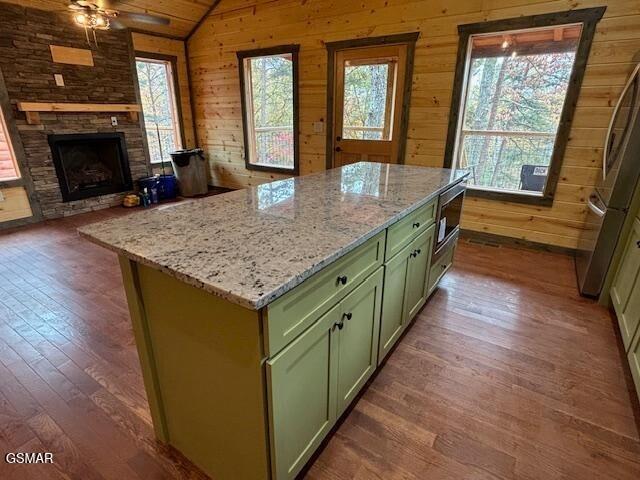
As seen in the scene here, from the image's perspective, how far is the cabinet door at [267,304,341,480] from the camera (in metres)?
0.96

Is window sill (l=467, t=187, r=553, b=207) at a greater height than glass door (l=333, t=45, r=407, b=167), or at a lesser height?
lesser

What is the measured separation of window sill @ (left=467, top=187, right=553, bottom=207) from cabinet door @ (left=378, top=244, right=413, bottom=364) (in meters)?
2.30

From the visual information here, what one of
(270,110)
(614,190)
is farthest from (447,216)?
(270,110)

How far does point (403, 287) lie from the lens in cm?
180

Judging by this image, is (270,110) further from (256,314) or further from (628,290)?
(256,314)

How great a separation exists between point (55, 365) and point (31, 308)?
0.82 meters

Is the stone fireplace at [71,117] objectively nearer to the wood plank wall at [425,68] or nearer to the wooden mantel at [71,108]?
the wooden mantel at [71,108]

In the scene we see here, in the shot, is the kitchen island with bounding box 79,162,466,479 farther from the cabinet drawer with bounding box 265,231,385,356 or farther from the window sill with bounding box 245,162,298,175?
the window sill with bounding box 245,162,298,175

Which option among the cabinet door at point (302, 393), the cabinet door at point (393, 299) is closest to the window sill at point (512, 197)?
the cabinet door at point (393, 299)

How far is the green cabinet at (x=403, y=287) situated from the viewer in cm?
161

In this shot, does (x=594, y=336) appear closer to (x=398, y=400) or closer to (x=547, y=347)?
(x=547, y=347)

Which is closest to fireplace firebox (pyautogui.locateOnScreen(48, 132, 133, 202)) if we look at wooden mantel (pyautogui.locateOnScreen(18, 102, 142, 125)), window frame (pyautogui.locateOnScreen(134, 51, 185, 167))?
wooden mantel (pyautogui.locateOnScreen(18, 102, 142, 125))

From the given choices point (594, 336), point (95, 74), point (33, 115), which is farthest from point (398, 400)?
point (95, 74)

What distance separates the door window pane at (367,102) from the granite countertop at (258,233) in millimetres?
2377
